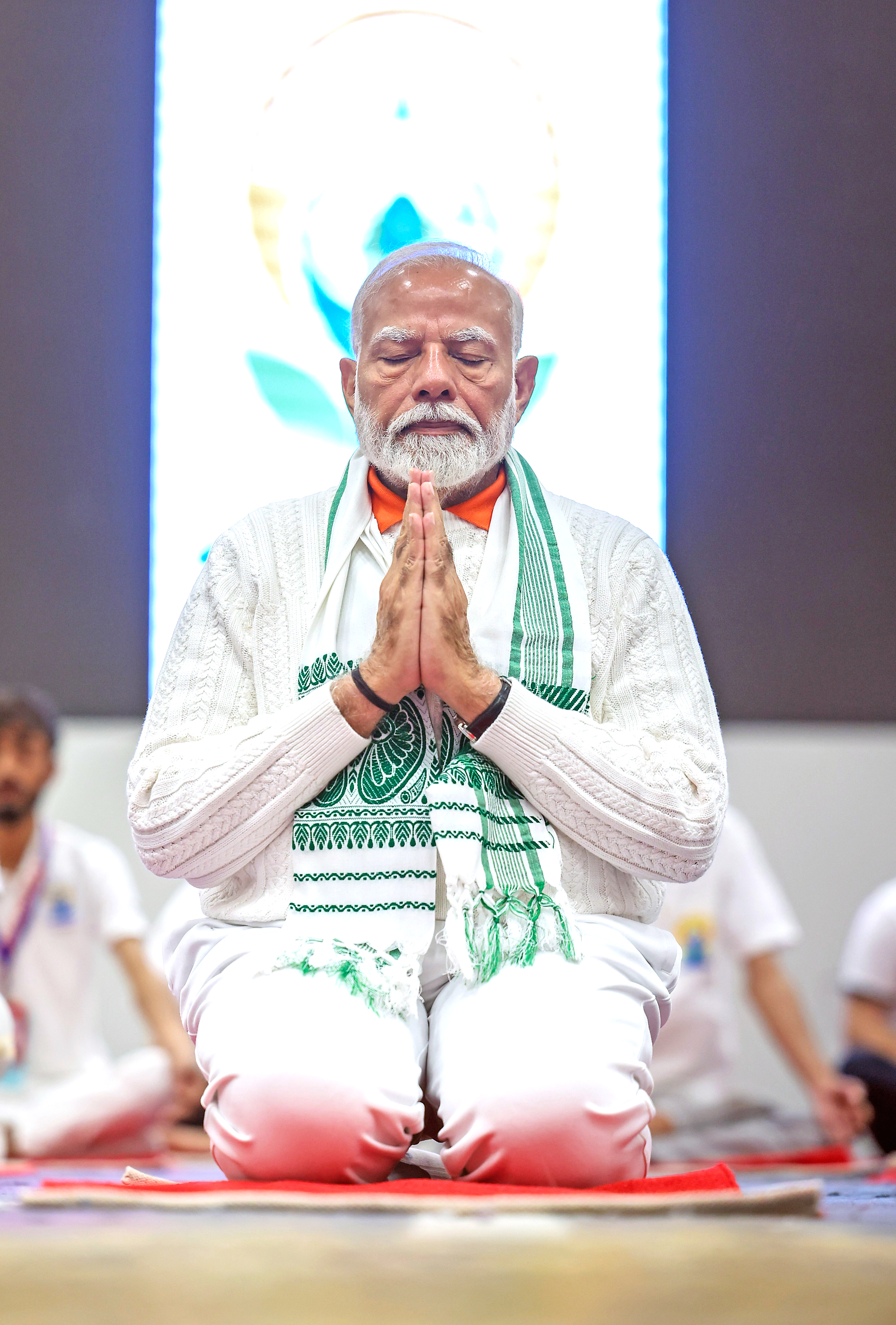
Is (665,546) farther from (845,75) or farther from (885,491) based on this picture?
(845,75)

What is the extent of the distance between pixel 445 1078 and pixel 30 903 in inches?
113

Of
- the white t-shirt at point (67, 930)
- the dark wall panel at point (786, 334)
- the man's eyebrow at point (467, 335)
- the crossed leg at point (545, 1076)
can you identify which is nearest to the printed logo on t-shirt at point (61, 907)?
the white t-shirt at point (67, 930)

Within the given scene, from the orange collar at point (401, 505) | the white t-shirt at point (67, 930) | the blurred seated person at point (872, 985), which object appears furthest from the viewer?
the white t-shirt at point (67, 930)

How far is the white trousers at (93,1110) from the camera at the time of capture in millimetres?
3732

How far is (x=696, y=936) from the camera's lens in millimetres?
4023

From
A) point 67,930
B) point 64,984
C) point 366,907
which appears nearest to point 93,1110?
point 64,984

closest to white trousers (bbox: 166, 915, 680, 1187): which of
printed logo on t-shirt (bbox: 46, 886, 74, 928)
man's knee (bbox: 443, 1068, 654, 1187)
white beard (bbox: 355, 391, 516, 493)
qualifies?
man's knee (bbox: 443, 1068, 654, 1187)

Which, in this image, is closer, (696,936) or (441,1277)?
(441,1277)

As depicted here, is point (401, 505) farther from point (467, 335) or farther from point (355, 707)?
point (355, 707)

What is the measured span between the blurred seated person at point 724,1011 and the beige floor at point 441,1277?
11.4 feet

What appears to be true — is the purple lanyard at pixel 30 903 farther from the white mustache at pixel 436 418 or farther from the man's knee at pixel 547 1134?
the man's knee at pixel 547 1134

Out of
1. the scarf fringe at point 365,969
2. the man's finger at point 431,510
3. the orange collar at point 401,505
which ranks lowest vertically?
Result: the scarf fringe at point 365,969

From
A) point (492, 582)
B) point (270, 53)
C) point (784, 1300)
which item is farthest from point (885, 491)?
point (784, 1300)

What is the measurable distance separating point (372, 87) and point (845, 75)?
128cm
